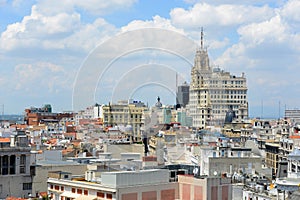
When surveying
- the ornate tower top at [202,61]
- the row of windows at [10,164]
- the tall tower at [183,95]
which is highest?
the ornate tower top at [202,61]

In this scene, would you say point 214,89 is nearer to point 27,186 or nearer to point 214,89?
point 214,89

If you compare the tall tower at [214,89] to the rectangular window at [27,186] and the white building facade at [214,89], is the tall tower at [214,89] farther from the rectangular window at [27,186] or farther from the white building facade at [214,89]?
the rectangular window at [27,186]

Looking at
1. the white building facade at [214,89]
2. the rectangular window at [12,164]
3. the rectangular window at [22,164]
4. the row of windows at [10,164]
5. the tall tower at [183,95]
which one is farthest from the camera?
Answer: the tall tower at [183,95]

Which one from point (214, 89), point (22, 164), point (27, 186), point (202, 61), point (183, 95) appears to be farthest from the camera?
point (183, 95)

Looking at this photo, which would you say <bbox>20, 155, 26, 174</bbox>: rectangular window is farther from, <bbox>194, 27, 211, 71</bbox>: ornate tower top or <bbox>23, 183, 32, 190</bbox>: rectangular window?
<bbox>194, 27, 211, 71</bbox>: ornate tower top

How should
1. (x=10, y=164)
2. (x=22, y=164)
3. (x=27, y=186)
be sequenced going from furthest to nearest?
(x=27, y=186)
(x=22, y=164)
(x=10, y=164)

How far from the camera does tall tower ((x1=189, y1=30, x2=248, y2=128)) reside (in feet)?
415

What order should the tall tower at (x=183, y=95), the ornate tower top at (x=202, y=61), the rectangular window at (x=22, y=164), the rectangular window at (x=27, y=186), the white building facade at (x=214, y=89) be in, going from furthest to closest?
the tall tower at (x=183, y=95)
the ornate tower top at (x=202, y=61)
the white building facade at (x=214, y=89)
the rectangular window at (x=27, y=186)
the rectangular window at (x=22, y=164)

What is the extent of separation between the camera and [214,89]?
12938 cm

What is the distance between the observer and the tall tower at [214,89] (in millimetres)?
126344

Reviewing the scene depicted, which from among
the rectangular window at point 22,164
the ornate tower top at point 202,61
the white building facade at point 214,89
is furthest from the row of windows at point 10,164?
the ornate tower top at point 202,61

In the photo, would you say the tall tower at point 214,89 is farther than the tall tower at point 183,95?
No

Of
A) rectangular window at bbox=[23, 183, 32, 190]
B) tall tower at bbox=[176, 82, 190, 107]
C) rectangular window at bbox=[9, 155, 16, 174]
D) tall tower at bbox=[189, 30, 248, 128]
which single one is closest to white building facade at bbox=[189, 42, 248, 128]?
tall tower at bbox=[189, 30, 248, 128]

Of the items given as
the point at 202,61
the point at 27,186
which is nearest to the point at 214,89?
the point at 202,61
